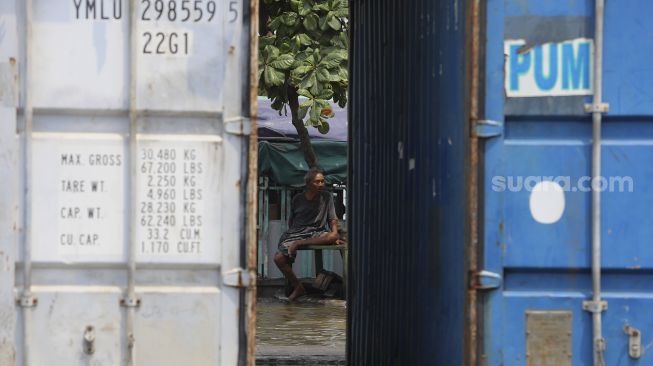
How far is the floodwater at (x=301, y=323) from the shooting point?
11469 millimetres

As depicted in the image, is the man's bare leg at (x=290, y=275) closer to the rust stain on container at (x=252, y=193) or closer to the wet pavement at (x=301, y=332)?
the wet pavement at (x=301, y=332)

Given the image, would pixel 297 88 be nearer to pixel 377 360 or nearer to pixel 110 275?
pixel 377 360

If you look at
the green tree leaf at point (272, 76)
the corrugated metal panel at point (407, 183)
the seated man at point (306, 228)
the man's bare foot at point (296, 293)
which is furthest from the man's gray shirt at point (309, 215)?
the corrugated metal panel at point (407, 183)

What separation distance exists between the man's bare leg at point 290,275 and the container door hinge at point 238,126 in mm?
8942

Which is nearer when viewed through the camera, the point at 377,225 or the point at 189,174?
the point at 189,174

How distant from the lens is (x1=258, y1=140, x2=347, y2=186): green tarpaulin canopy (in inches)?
655

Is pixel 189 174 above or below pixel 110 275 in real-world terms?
above

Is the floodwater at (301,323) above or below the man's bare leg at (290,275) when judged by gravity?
below

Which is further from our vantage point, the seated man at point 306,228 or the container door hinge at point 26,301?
the seated man at point 306,228

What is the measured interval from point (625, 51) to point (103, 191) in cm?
254

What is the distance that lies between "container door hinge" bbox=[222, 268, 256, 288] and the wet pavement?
4.36m

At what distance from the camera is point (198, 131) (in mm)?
5812

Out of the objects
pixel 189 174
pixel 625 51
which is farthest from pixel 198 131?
pixel 625 51

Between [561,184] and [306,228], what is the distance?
894 centimetres
